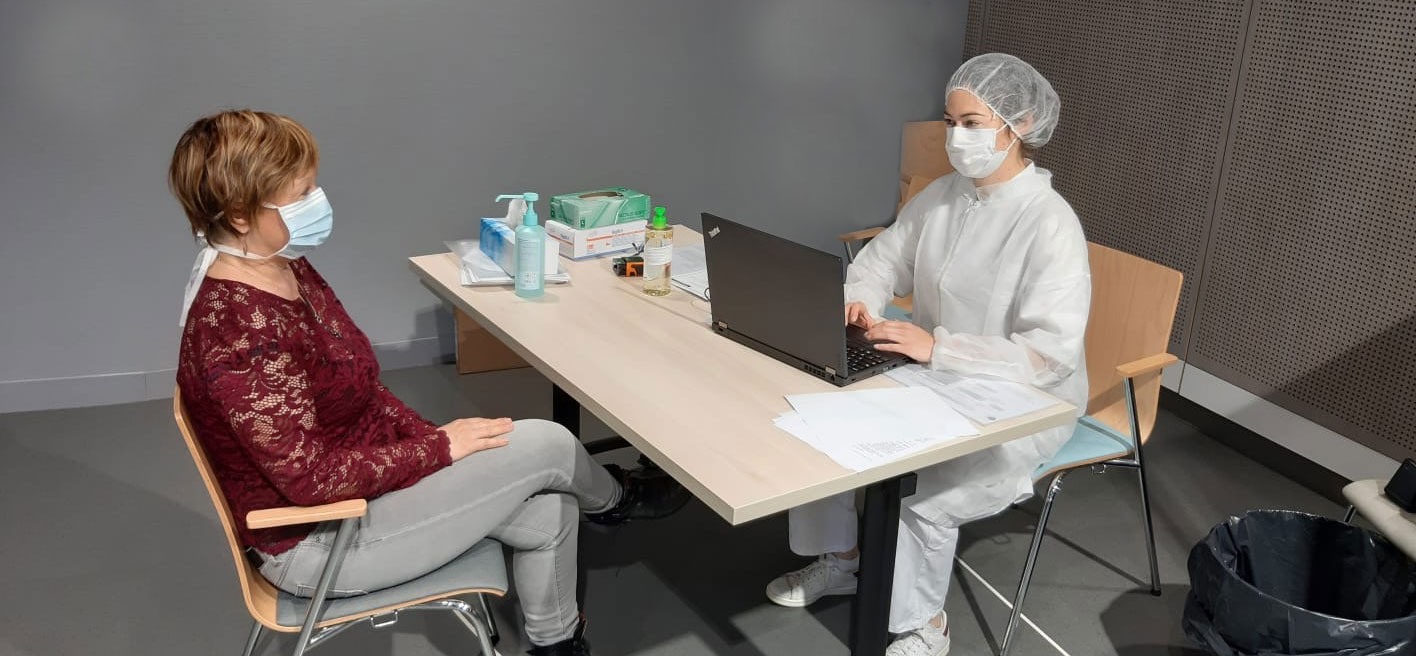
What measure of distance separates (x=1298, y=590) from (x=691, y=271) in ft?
5.16

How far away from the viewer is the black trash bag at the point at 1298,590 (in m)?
2.00

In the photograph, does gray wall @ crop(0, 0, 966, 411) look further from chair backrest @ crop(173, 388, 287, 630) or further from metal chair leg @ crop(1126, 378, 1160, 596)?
metal chair leg @ crop(1126, 378, 1160, 596)

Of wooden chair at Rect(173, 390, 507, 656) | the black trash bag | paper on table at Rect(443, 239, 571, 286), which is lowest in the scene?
the black trash bag

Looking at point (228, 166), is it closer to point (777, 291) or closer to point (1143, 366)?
point (777, 291)

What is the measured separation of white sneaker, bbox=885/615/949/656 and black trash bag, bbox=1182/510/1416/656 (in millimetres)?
508

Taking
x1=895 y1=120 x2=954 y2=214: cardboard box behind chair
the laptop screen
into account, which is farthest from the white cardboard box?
x1=895 y1=120 x2=954 y2=214: cardboard box behind chair

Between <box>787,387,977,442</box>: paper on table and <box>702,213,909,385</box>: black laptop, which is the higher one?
<box>702,213,909,385</box>: black laptop

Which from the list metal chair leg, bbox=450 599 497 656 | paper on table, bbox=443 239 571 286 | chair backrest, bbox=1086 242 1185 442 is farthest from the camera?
paper on table, bbox=443 239 571 286

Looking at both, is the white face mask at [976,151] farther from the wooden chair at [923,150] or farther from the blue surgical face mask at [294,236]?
the wooden chair at [923,150]

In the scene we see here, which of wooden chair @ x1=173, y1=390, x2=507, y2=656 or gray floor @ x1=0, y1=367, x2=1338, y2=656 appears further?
gray floor @ x1=0, y1=367, x2=1338, y2=656

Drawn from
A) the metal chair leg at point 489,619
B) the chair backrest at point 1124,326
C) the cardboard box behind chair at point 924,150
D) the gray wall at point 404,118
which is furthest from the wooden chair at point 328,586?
the cardboard box behind chair at point 924,150

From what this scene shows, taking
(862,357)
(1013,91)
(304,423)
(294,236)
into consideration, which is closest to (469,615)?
(304,423)

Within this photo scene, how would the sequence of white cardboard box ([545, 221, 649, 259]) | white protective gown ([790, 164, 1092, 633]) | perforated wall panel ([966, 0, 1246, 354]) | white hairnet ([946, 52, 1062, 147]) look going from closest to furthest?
white protective gown ([790, 164, 1092, 633])
white hairnet ([946, 52, 1062, 147])
white cardboard box ([545, 221, 649, 259])
perforated wall panel ([966, 0, 1246, 354])

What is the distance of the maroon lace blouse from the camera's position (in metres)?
1.63
